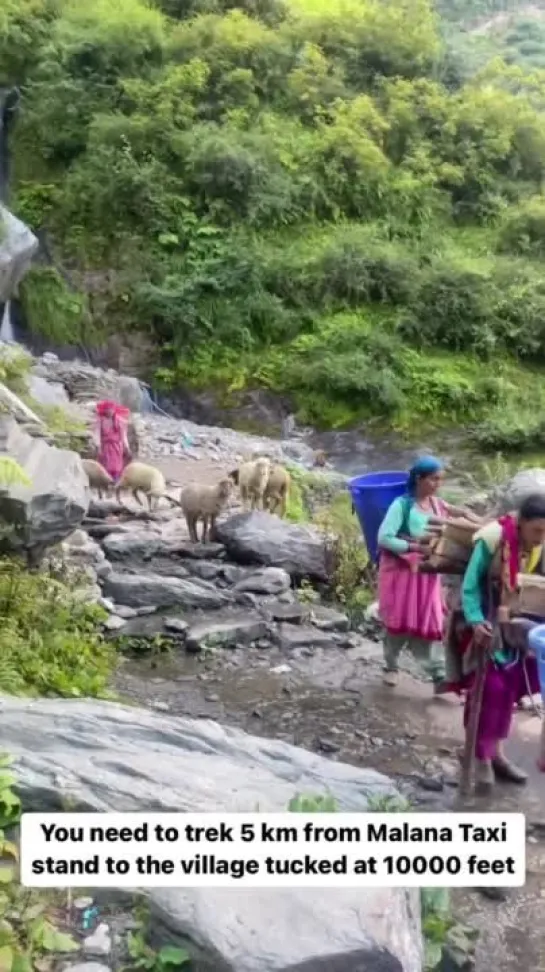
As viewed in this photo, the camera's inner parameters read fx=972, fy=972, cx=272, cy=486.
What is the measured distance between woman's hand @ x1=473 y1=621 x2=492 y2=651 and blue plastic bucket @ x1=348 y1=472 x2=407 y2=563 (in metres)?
1.77

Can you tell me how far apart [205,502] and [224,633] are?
1852 millimetres

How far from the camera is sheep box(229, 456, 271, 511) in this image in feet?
31.0

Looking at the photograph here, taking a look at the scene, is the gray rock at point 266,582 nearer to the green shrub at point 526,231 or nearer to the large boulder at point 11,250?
the large boulder at point 11,250

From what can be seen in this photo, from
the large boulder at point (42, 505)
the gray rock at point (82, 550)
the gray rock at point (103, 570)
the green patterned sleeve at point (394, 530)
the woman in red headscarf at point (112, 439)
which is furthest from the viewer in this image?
the woman in red headscarf at point (112, 439)

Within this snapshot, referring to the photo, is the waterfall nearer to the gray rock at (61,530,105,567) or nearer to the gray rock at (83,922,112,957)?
the gray rock at (61,530,105,567)

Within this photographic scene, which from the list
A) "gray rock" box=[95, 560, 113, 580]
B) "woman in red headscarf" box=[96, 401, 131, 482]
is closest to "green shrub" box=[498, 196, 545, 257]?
"woman in red headscarf" box=[96, 401, 131, 482]

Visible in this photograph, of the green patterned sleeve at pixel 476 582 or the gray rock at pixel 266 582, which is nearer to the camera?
the green patterned sleeve at pixel 476 582

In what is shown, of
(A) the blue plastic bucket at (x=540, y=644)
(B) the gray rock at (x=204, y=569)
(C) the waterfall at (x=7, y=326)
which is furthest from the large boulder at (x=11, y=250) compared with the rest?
(A) the blue plastic bucket at (x=540, y=644)

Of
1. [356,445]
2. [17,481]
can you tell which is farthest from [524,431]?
[17,481]

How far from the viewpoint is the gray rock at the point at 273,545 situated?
809 cm

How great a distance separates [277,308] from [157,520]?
1088 cm

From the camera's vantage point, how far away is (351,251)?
64.5 ft

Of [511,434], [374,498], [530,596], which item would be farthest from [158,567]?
[511,434]
